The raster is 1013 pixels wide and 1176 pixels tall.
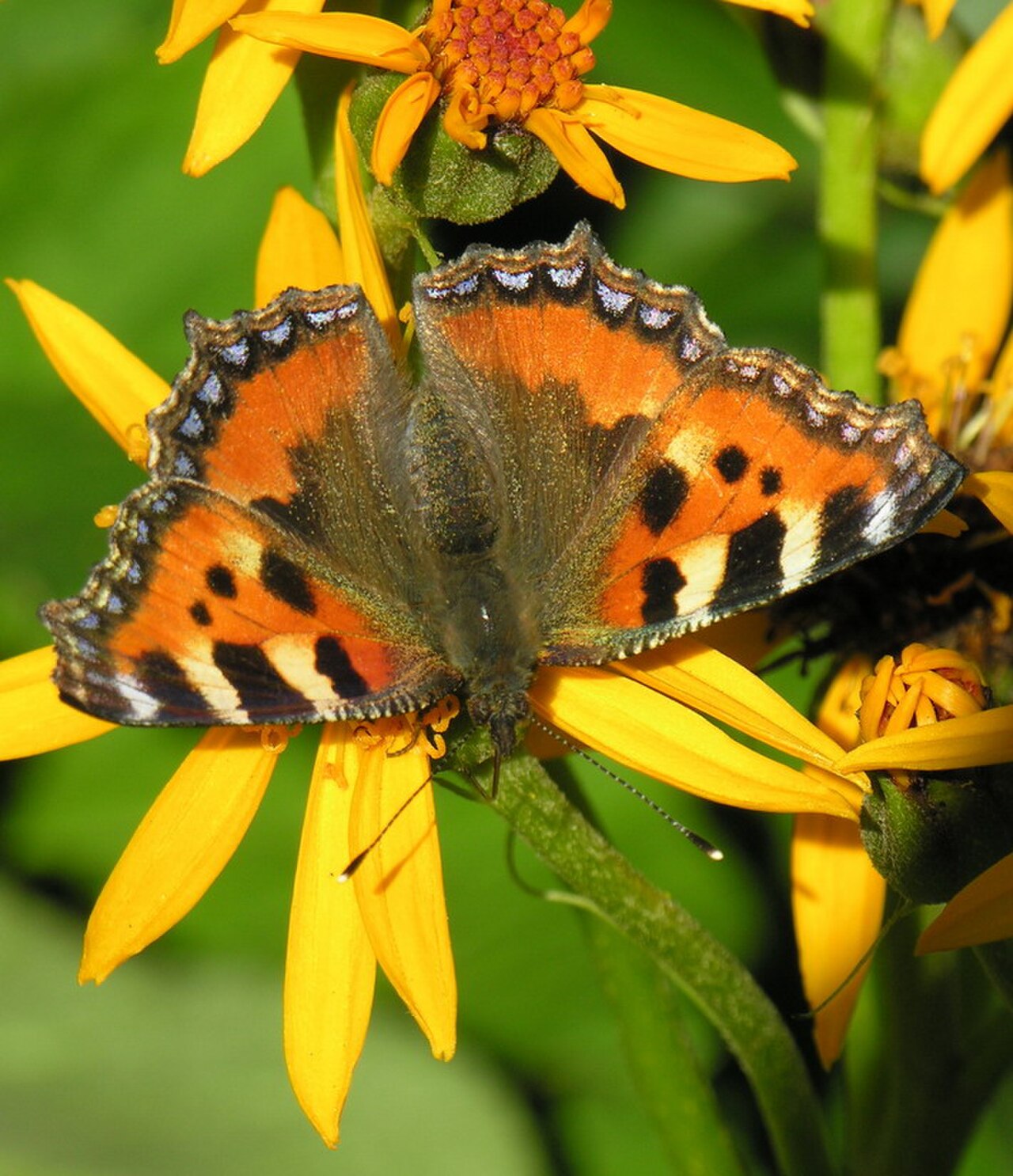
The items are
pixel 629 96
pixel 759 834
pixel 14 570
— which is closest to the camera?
pixel 629 96

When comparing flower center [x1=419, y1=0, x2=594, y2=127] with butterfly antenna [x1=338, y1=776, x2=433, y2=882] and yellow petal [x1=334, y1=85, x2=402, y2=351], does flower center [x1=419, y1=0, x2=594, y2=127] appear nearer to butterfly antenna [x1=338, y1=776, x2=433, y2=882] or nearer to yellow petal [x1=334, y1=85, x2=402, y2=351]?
yellow petal [x1=334, y1=85, x2=402, y2=351]

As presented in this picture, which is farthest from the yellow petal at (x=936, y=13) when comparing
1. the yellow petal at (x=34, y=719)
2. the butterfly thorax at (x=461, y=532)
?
the yellow petal at (x=34, y=719)

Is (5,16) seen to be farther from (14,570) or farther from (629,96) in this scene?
(629,96)

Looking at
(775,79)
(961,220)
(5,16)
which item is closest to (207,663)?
(775,79)

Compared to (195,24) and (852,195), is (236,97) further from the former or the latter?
(852,195)

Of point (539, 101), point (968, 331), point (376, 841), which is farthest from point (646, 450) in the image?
point (968, 331)

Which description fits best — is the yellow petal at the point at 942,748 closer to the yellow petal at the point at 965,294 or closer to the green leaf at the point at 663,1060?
the green leaf at the point at 663,1060

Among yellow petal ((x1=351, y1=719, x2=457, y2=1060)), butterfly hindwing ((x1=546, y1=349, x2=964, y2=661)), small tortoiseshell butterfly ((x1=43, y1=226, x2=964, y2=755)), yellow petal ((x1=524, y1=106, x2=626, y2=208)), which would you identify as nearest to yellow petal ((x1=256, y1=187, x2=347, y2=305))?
small tortoiseshell butterfly ((x1=43, y1=226, x2=964, y2=755))
